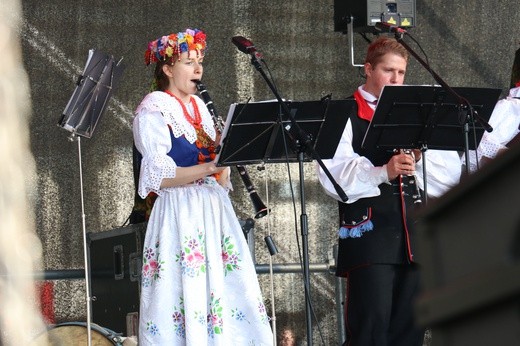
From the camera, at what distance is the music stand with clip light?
14.8ft

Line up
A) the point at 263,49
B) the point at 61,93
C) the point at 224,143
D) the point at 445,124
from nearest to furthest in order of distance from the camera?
the point at 224,143
the point at 445,124
the point at 61,93
the point at 263,49

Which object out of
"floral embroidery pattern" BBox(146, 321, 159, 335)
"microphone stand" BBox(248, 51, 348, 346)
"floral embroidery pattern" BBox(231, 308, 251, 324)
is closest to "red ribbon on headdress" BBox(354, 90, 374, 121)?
"microphone stand" BBox(248, 51, 348, 346)

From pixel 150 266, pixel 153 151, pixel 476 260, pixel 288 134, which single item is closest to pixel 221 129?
pixel 153 151

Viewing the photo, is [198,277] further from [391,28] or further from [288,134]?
[391,28]

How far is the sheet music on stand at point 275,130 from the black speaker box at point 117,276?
42.5 inches

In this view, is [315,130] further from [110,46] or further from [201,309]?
[110,46]

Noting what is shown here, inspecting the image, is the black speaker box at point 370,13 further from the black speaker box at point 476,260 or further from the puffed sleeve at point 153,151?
the black speaker box at point 476,260

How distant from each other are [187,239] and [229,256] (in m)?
0.22

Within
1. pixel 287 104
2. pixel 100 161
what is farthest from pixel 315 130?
pixel 100 161

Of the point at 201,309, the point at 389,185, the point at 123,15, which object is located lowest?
the point at 201,309

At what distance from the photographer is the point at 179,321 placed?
4.13 metres

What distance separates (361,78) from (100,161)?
1.89 meters

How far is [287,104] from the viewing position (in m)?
3.84

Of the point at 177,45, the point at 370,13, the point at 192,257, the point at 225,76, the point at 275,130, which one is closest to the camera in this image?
the point at 275,130
